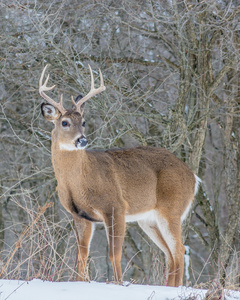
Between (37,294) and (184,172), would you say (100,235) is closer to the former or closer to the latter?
(184,172)

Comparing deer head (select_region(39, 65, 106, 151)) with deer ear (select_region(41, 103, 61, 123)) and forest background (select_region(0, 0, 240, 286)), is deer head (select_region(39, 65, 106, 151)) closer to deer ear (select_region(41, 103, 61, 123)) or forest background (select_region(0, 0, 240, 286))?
deer ear (select_region(41, 103, 61, 123))

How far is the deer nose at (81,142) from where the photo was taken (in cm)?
645

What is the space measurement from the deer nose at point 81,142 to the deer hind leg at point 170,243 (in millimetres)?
1546

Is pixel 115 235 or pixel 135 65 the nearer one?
pixel 115 235

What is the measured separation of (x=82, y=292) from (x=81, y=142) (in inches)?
95.6

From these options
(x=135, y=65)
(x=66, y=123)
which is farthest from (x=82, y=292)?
(x=135, y=65)

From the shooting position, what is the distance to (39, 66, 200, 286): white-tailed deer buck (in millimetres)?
6531

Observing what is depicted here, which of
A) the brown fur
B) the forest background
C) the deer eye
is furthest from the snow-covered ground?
the forest background

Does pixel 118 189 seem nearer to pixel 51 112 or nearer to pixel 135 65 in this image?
pixel 51 112

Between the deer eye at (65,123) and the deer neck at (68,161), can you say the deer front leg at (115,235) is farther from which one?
the deer eye at (65,123)

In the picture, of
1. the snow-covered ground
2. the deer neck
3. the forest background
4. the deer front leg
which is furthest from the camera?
the forest background

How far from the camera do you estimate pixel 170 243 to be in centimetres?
730

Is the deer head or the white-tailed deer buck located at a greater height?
the deer head

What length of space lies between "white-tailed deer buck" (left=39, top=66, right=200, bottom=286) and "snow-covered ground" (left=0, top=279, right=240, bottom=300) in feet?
4.88
